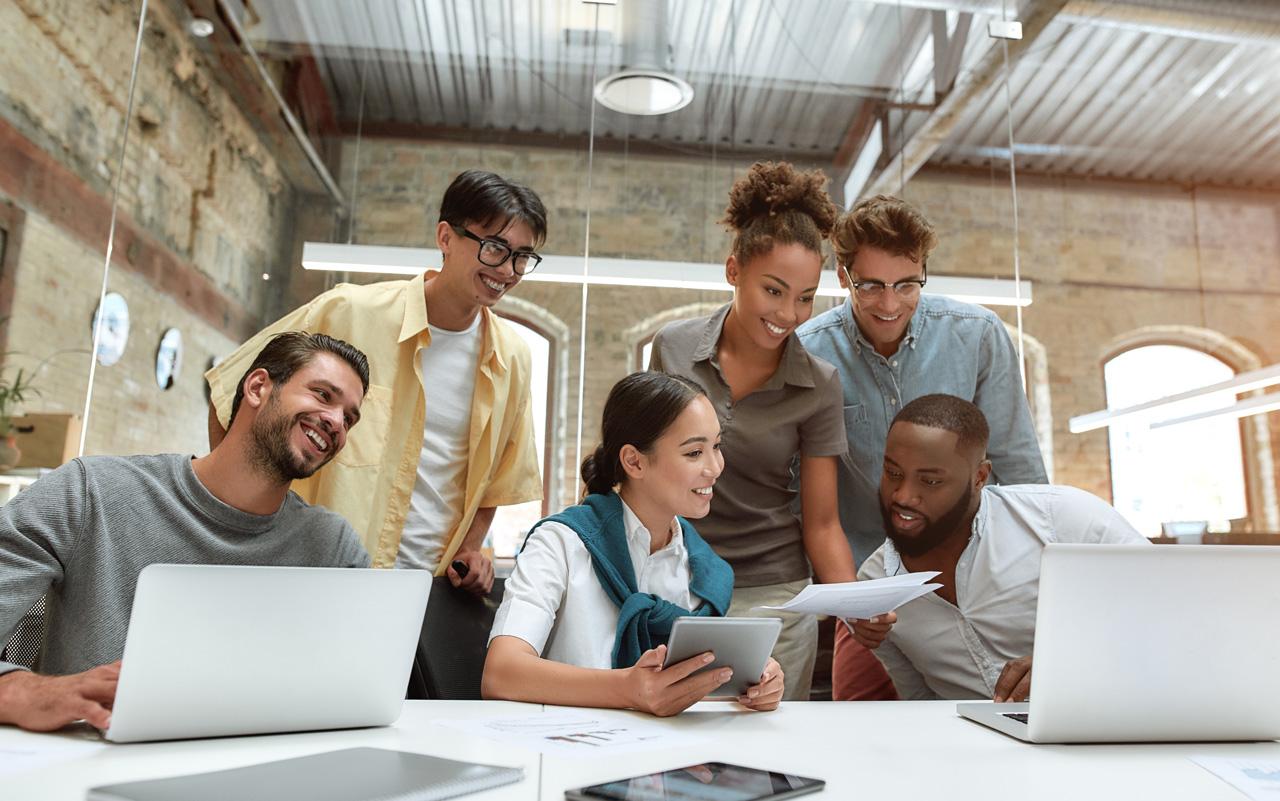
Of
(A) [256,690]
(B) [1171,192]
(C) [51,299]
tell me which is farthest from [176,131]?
(B) [1171,192]

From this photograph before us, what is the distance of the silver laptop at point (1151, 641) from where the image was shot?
114cm

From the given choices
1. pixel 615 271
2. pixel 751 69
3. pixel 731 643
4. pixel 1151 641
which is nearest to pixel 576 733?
pixel 731 643

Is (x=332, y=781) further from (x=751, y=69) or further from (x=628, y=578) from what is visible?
(x=751, y=69)

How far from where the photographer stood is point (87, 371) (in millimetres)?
4496

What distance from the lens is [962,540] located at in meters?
2.03

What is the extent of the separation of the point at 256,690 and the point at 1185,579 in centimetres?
115

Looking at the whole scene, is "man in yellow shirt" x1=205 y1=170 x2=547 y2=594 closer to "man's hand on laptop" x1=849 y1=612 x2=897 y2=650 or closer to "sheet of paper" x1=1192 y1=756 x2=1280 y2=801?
"man's hand on laptop" x1=849 y1=612 x2=897 y2=650

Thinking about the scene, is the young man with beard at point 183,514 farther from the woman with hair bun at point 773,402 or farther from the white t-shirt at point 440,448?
the woman with hair bun at point 773,402

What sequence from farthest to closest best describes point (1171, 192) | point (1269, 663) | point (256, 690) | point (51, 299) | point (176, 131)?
point (1171, 192), point (176, 131), point (51, 299), point (1269, 663), point (256, 690)

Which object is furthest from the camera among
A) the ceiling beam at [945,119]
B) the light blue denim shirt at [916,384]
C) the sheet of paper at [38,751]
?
the ceiling beam at [945,119]

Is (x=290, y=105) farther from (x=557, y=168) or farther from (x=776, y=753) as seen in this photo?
(x=776, y=753)

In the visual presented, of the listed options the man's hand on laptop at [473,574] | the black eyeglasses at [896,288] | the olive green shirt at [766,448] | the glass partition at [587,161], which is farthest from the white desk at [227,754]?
the glass partition at [587,161]

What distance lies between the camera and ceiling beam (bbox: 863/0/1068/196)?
214 inches

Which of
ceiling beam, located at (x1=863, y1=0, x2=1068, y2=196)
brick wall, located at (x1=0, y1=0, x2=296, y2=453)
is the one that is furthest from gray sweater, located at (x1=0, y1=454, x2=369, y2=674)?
ceiling beam, located at (x1=863, y1=0, x2=1068, y2=196)
